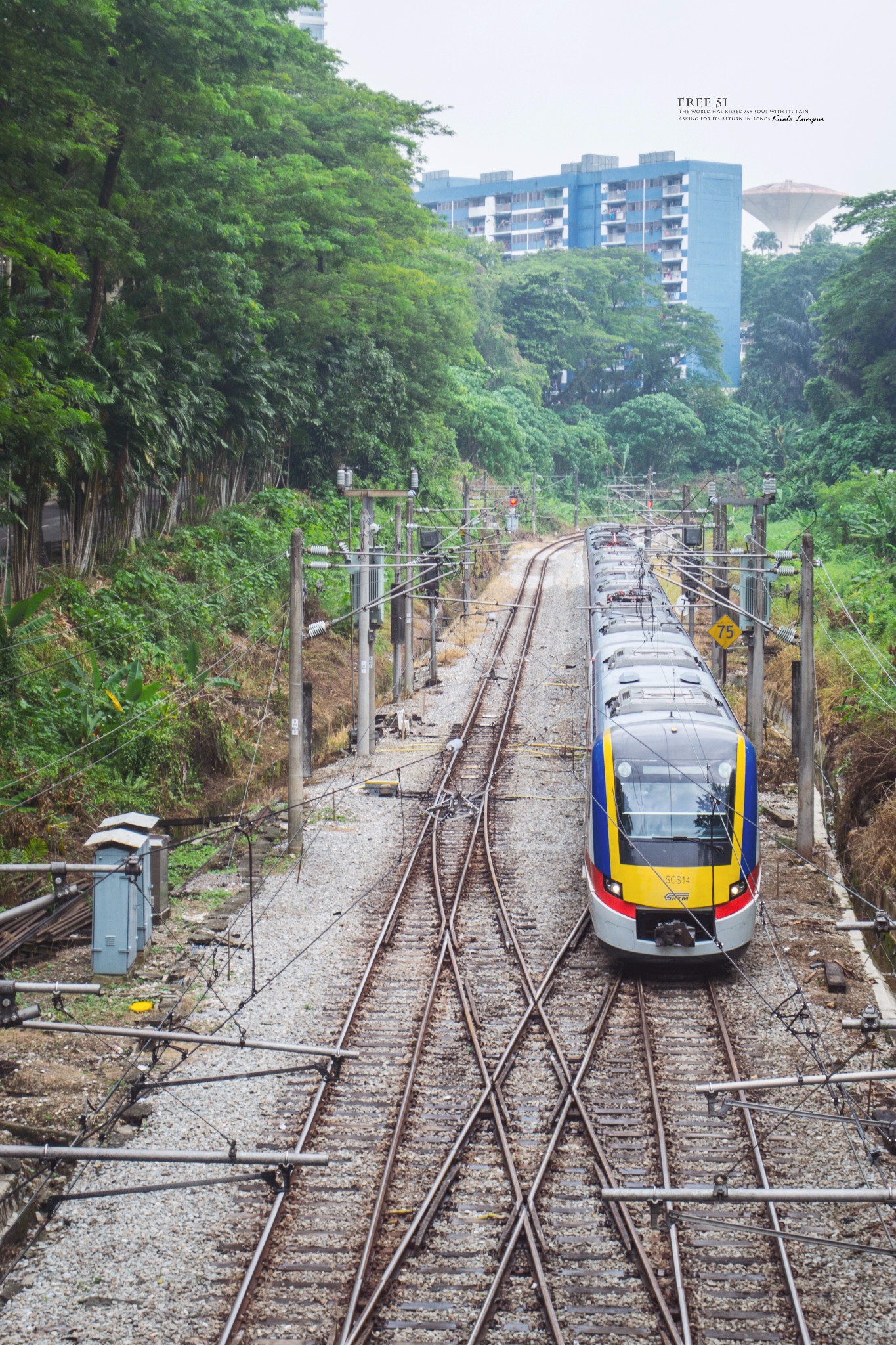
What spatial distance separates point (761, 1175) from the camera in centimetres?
910

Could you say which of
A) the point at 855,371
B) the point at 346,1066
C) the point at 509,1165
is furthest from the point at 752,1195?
the point at 855,371

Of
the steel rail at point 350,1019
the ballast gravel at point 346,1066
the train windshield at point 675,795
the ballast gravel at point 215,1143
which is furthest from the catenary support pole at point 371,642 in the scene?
the train windshield at point 675,795

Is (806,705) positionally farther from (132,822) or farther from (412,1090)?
(132,822)

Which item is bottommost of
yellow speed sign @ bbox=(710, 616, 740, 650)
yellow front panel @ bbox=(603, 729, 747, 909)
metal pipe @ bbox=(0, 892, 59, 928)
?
yellow front panel @ bbox=(603, 729, 747, 909)

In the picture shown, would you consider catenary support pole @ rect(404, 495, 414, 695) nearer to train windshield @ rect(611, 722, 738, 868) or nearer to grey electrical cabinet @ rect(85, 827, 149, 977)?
train windshield @ rect(611, 722, 738, 868)

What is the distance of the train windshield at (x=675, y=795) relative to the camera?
1302 cm

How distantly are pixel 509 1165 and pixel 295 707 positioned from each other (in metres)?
9.32

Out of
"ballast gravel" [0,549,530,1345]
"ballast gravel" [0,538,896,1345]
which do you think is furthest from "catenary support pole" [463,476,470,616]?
"ballast gravel" [0,549,530,1345]

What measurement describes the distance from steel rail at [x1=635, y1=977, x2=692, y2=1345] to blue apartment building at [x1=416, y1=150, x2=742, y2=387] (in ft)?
226

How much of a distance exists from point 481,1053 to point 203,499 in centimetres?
1939

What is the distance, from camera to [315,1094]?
10.5 metres

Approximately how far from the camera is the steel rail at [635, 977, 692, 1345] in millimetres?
7578

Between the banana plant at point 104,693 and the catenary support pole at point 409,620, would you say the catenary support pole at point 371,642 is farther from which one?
the banana plant at point 104,693

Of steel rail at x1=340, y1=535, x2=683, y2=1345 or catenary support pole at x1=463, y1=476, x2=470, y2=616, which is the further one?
catenary support pole at x1=463, y1=476, x2=470, y2=616
